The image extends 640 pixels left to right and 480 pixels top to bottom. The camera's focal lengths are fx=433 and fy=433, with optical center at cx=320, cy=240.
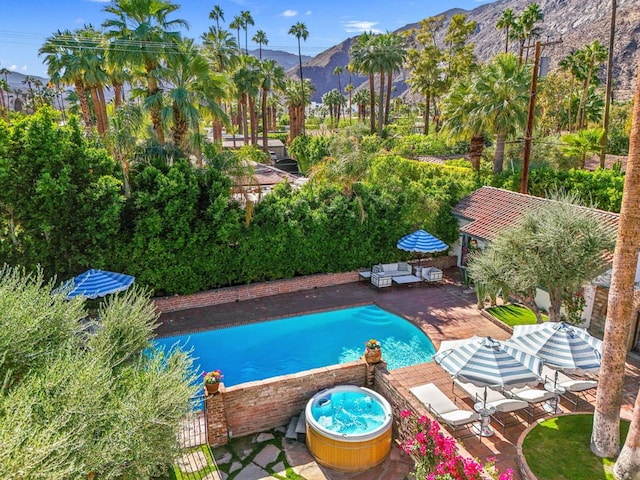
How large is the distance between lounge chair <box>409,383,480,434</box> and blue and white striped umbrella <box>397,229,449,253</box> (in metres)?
9.30

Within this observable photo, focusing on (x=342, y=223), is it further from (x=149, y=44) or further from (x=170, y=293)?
(x=149, y=44)

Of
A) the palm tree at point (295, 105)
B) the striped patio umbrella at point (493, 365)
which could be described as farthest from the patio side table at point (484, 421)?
the palm tree at point (295, 105)

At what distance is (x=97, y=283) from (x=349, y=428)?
1040cm

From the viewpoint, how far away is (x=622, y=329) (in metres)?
8.37

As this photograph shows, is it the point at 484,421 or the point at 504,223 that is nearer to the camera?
the point at 484,421

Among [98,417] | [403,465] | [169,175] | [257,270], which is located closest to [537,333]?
[403,465]

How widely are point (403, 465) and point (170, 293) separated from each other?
12.0 meters

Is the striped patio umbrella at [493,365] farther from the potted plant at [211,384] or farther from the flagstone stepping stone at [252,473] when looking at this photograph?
the potted plant at [211,384]

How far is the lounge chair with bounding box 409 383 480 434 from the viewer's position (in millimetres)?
10453

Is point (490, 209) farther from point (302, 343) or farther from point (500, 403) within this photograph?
point (500, 403)

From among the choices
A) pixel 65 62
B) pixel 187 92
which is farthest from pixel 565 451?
pixel 65 62

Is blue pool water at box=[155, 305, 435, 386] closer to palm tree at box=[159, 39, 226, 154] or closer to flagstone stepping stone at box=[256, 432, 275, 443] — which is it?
flagstone stepping stone at box=[256, 432, 275, 443]

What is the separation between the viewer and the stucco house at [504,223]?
15078 mm

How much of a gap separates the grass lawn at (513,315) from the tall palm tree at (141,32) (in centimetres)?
1690
